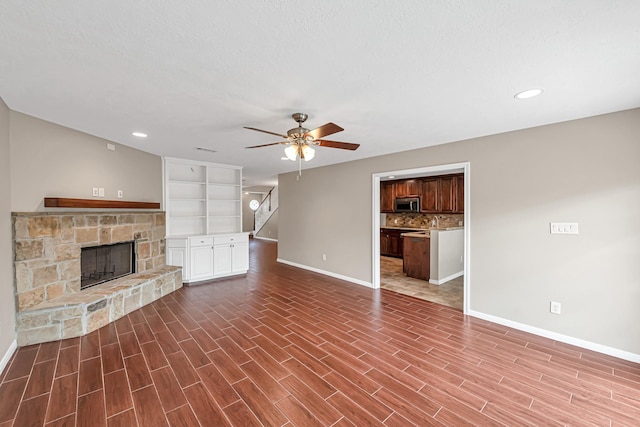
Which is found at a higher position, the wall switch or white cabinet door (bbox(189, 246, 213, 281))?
the wall switch

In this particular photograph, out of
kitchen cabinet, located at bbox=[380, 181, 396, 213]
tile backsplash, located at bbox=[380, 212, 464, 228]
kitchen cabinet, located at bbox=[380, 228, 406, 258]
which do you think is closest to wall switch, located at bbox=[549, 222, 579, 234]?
tile backsplash, located at bbox=[380, 212, 464, 228]

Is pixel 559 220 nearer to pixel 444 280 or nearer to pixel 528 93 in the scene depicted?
pixel 528 93

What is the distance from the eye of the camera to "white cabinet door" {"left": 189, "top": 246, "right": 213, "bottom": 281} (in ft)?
16.0

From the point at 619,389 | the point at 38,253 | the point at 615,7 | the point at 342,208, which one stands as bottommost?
the point at 619,389

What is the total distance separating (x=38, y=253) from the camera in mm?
2803

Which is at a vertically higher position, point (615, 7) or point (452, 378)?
point (615, 7)

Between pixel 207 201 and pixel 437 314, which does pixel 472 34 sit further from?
pixel 207 201

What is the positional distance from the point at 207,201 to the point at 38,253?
2759mm

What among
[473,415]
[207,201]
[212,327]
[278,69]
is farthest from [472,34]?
[207,201]

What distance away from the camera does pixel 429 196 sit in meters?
6.86

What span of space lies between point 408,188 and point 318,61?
6187 mm

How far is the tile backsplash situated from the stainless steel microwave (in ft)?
1.54

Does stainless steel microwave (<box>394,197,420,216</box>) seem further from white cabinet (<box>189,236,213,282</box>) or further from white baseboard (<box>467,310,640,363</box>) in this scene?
white cabinet (<box>189,236,213,282</box>)

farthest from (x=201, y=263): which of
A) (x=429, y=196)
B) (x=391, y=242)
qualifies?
(x=429, y=196)
